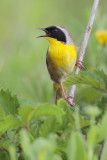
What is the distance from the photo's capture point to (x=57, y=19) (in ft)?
19.5

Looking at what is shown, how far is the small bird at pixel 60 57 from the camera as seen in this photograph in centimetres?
303

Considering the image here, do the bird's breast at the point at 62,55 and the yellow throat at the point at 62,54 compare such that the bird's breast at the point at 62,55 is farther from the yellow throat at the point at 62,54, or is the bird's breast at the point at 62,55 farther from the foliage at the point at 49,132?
the foliage at the point at 49,132

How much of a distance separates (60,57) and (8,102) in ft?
6.66

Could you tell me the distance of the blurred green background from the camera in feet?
9.06

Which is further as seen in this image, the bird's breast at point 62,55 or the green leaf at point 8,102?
the bird's breast at point 62,55

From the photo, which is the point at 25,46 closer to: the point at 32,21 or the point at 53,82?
the point at 53,82

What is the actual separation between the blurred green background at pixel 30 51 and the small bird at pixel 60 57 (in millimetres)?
97

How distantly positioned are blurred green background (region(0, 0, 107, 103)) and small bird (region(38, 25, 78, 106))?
3.8 inches

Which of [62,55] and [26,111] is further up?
[26,111]

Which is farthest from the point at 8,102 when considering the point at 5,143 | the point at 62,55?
the point at 62,55

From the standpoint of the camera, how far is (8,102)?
3.51 ft

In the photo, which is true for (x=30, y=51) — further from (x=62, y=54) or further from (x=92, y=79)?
(x=92, y=79)

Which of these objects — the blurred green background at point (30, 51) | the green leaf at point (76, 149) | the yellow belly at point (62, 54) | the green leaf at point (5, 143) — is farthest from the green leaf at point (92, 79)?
the yellow belly at point (62, 54)

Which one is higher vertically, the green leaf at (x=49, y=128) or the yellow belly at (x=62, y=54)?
the green leaf at (x=49, y=128)
